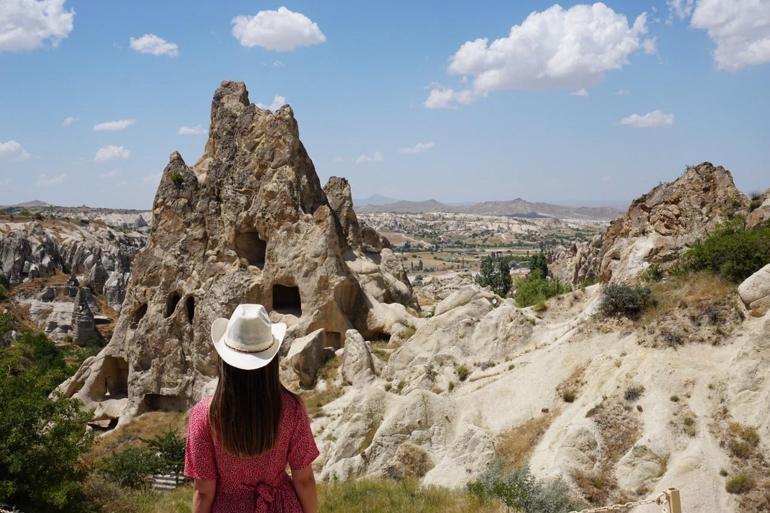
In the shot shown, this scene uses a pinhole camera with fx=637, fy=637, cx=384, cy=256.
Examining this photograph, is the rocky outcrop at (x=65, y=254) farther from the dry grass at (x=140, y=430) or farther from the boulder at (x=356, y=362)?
the boulder at (x=356, y=362)

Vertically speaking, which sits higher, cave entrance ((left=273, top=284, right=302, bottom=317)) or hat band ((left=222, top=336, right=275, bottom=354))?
hat band ((left=222, top=336, right=275, bottom=354))

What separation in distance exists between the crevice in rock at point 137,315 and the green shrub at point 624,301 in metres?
18.6

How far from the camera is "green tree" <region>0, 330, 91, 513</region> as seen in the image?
7.54 metres

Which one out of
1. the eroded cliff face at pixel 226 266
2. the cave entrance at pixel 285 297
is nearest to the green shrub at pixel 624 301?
the eroded cliff face at pixel 226 266

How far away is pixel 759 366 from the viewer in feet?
37.1

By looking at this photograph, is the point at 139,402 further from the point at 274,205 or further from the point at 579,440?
the point at 579,440

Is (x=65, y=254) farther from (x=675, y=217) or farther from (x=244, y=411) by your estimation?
(x=244, y=411)

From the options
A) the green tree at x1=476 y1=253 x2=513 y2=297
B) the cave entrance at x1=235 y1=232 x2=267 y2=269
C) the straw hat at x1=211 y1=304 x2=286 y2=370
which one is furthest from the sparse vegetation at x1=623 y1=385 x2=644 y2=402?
the green tree at x1=476 y1=253 x2=513 y2=297

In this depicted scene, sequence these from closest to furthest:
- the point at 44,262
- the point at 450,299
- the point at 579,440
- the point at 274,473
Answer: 1. the point at 274,473
2. the point at 579,440
3. the point at 450,299
4. the point at 44,262

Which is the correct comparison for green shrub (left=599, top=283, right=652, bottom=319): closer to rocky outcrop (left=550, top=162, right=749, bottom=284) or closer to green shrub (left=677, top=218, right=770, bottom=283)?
green shrub (left=677, top=218, right=770, bottom=283)

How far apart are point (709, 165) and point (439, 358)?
407 inches

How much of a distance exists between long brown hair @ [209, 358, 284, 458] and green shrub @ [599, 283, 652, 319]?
13.2 metres

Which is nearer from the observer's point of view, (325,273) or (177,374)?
(325,273)

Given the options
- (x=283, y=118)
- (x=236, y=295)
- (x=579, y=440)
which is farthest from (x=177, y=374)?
(x=579, y=440)
